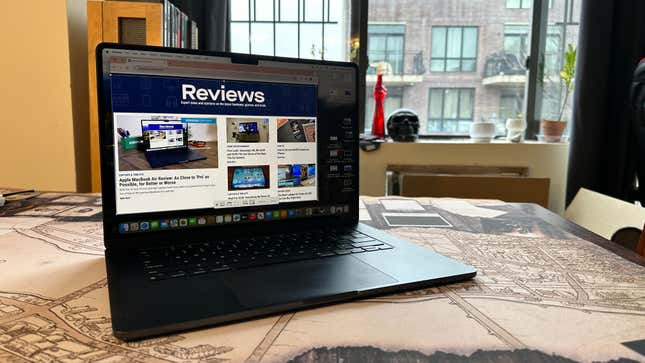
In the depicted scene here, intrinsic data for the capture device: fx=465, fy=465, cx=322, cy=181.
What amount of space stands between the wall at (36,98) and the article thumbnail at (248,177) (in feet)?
4.65

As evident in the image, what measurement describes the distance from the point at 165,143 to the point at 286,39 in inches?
74.5

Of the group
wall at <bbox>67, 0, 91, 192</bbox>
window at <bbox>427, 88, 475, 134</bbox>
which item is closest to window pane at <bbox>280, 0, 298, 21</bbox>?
window at <bbox>427, 88, 475, 134</bbox>

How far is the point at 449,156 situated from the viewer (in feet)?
7.06

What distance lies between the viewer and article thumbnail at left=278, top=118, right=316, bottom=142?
2.48 ft

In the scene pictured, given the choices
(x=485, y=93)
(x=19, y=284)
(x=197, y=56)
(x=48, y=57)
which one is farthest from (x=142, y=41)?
(x=485, y=93)

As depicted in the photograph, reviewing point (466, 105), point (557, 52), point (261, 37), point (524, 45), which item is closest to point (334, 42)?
point (261, 37)

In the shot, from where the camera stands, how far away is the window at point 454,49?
7.90 feet

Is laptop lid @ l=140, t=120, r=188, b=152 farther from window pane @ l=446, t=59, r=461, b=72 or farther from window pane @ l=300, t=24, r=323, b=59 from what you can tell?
window pane @ l=446, t=59, r=461, b=72

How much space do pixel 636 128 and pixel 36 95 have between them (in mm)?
2130

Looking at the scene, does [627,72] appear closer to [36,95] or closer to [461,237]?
[461,237]

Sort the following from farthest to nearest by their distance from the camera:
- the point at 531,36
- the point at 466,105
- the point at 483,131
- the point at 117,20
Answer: the point at 466,105 → the point at 531,36 → the point at 483,131 → the point at 117,20

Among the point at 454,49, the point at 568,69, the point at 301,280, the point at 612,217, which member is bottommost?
the point at 612,217

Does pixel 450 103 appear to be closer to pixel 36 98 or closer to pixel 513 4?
pixel 513 4

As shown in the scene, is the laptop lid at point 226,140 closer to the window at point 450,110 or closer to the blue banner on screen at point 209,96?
the blue banner on screen at point 209,96
